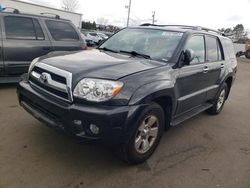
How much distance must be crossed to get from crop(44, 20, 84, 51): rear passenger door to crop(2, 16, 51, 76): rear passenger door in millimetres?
225

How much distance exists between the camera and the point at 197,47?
415cm

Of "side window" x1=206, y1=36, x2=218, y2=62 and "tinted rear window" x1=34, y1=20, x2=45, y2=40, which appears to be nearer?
"side window" x1=206, y1=36, x2=218, y2=62

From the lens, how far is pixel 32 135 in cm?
365

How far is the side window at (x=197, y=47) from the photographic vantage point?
393cm

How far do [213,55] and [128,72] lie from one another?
8.19 ft

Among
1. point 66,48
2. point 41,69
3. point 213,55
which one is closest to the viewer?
point 41,69

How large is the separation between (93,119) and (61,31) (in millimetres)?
4530

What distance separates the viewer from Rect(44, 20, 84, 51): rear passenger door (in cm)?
627

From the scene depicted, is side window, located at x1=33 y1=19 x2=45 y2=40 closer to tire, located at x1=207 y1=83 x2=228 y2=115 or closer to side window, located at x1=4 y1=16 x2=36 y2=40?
side window, located at x1=4 y1=16 x2=36 y2=40

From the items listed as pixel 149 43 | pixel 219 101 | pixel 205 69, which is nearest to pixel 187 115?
pixel 205 69

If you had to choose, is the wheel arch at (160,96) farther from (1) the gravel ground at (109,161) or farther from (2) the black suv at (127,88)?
(1) the gravel ground at (109,161)

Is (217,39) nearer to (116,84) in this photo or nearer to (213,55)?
(213,55)

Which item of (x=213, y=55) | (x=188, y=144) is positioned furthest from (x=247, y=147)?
(x=213, y=55)

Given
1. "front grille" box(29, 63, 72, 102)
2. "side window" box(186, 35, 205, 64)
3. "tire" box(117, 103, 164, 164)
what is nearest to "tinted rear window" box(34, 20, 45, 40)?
"front grille" box(29, 63, 72, 102)
